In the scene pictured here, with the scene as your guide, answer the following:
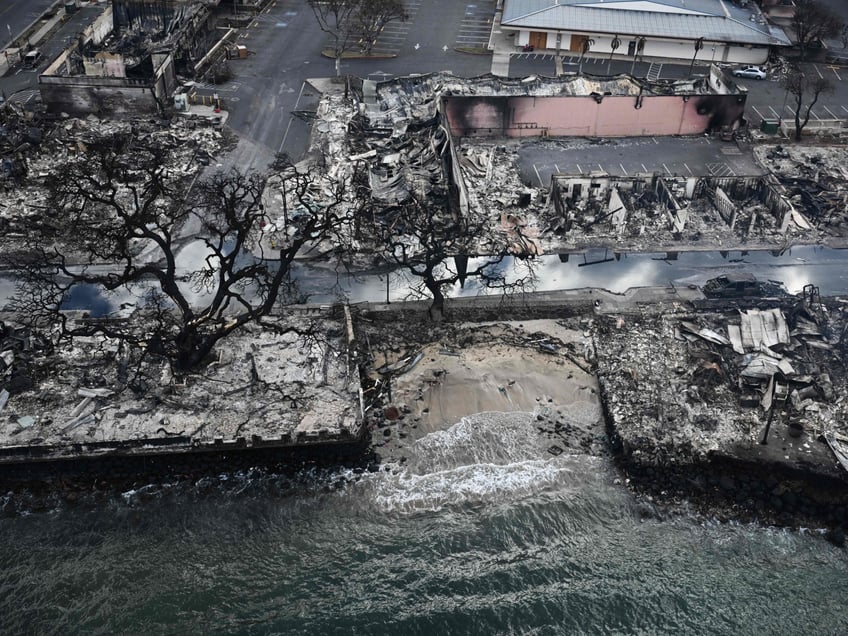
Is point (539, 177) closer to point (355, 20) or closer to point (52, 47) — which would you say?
point (355, 20)

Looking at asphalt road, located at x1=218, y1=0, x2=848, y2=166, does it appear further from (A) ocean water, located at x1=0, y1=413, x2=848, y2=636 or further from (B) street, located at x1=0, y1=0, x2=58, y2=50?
(A) ocean water, located at x1=0, y1=413, x2=848, y2=636

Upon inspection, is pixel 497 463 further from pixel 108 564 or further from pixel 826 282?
pixel 826 282

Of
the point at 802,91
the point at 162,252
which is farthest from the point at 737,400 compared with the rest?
the point at 802,91

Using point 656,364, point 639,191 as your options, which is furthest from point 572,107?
point 656,364

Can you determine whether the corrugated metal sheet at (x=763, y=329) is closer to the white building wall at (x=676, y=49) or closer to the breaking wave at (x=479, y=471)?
the breaking wave at (x=479, y=471)

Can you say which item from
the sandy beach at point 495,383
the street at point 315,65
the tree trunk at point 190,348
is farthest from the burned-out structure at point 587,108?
the tree trunk at point 190,348

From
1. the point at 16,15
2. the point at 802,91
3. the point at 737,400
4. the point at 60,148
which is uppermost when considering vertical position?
the point at 16,15
